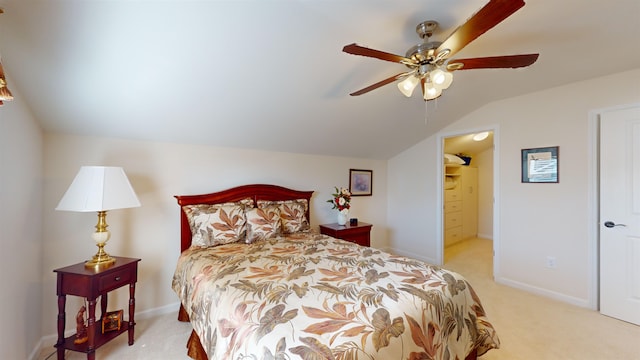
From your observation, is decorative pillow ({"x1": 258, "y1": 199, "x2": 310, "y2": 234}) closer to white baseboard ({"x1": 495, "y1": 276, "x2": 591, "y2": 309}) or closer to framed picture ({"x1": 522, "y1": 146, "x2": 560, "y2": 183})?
white baseboard ({"x1": 495, "y1": 276, "x2": 591, "y2": 309})

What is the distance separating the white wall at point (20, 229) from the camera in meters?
1.48

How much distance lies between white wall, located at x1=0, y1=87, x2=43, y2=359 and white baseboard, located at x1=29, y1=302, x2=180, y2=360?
55 millimetres

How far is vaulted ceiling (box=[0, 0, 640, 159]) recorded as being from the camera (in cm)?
150

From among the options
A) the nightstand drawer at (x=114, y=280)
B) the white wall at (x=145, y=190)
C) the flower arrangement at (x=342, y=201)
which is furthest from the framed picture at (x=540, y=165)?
the nightstand drawer at (x=114, y=280)

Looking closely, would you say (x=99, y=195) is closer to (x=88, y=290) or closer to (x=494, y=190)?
(x=88, y=290)

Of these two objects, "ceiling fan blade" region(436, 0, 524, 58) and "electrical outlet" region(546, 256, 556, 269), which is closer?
"ceiling fan blade" region(436, 0, 524, 58)

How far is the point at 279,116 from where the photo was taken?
269 cm

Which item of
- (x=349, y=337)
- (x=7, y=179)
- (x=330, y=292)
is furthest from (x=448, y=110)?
(x=7, y=179)

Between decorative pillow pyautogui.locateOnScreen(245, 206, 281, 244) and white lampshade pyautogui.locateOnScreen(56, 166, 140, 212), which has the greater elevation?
white lampshade pyautogui.locateOnScreen(56, 166, 140, 212)

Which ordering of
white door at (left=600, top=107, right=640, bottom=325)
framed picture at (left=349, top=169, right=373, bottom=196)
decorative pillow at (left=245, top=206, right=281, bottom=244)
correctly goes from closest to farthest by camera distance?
white door at (left=600, top=107, right=640, bottom=325), decorative pillow at (left=245, top=206, right=281, bottom=244), framed picture at (left=349, top=169, right=373, bottom=196)

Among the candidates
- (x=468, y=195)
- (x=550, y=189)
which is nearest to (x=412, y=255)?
(x=550, y=189)

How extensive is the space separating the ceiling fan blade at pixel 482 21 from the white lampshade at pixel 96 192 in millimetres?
2455

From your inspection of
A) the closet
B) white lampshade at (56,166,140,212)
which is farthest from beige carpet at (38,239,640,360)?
the closet

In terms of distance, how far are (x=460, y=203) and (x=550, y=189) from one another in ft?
9.13
